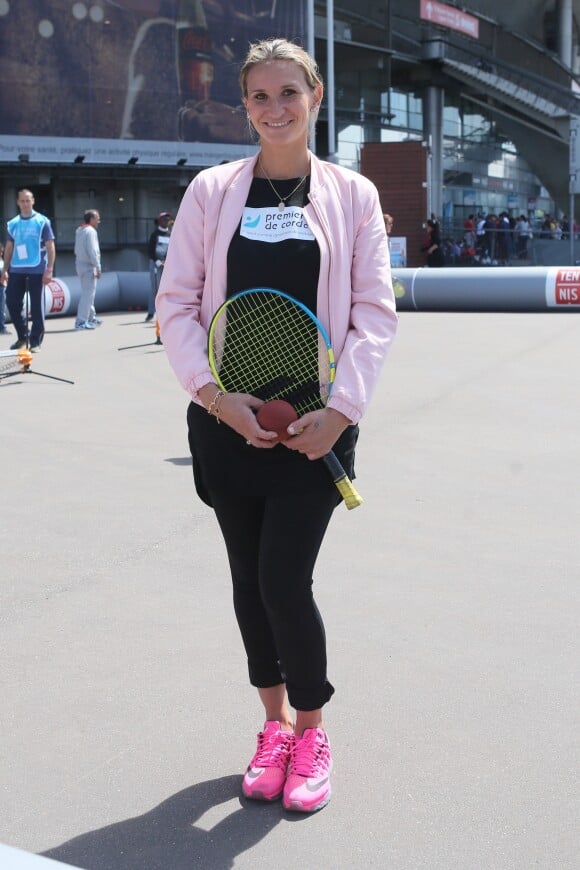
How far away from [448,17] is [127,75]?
1857 centimetres

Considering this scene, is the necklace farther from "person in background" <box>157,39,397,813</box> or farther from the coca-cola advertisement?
the coca-cola advertisement

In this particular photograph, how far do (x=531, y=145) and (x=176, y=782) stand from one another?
49.8m

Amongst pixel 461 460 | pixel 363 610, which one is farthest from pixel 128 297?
pixel 363 610

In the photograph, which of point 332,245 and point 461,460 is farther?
point 461,460

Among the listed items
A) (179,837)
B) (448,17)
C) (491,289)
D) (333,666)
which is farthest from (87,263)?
(448,17)

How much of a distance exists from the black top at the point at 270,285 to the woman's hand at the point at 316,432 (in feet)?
0.26

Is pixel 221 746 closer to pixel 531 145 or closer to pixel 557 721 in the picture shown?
pixel 557 721

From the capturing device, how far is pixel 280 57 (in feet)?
9.45

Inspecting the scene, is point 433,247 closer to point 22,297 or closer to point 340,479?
point 22,297

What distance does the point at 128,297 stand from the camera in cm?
2273

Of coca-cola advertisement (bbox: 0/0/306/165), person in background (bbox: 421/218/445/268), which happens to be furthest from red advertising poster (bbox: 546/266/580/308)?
coca-cola advertisement (bbox: 0/0/306/165)

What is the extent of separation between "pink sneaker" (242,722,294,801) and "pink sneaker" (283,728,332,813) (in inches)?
1.2

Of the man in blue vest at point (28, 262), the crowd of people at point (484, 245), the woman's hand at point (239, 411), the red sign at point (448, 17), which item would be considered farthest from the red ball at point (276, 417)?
the red sign at point (448, 17)

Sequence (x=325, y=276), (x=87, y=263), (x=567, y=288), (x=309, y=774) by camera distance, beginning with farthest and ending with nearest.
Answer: (x=567, y=288) → (x=87, y=263) → (x=309, y=774) → (x=325, y=276)
